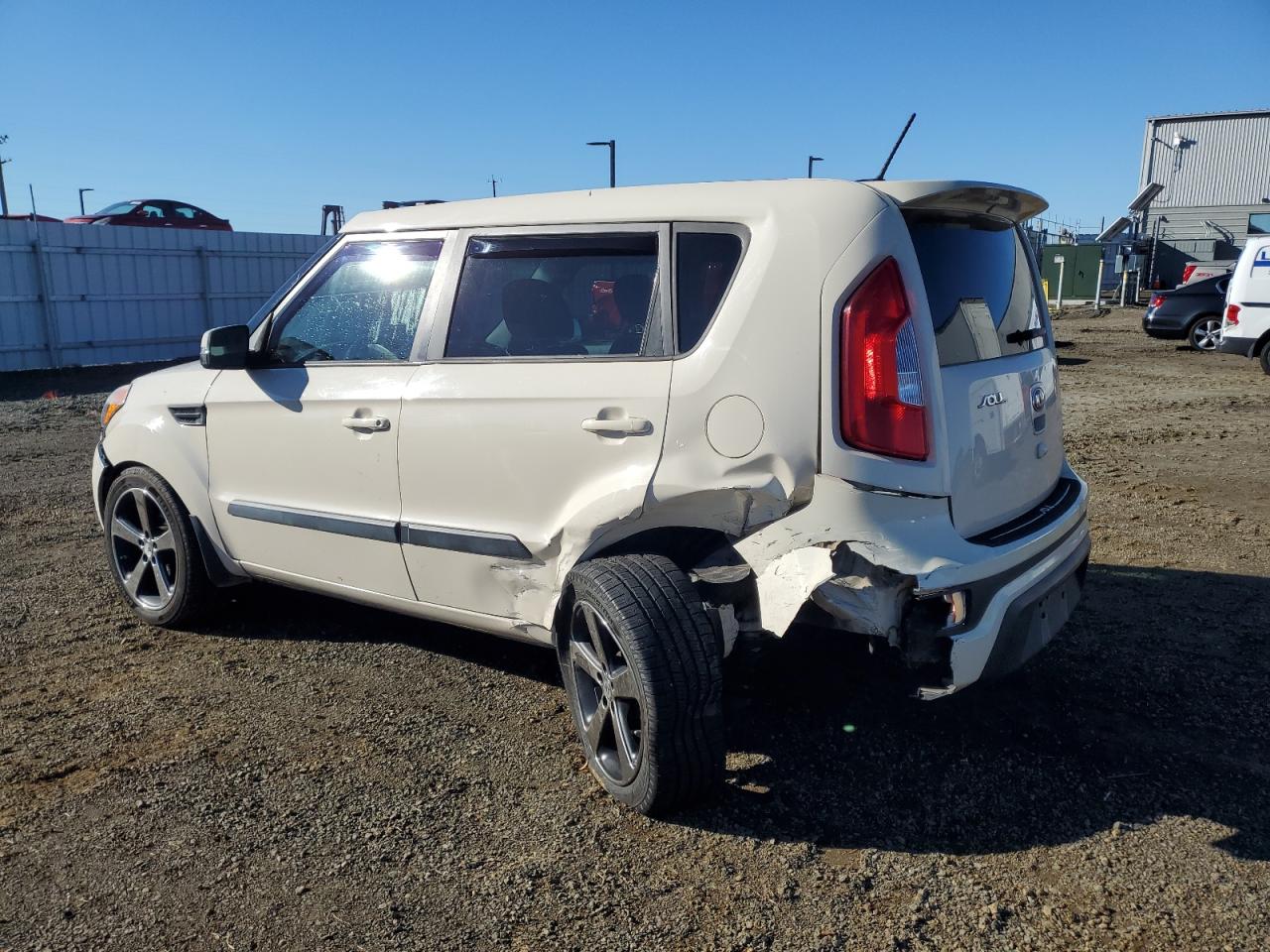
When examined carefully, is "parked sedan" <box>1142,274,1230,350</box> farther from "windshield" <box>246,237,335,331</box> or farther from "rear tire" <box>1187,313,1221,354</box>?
"windshield" <box>246,237,335,331</box>

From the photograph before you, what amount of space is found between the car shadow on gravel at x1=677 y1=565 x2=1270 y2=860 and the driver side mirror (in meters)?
2.35

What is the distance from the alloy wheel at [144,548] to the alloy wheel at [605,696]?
223cm

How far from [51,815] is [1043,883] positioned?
2.82 metres

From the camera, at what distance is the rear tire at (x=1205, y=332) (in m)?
18.5

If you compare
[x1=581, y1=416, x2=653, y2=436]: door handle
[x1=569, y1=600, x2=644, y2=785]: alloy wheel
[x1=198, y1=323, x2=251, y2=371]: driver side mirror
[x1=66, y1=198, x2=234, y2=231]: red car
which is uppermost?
[x1=66, y1=198, x2=234, y2=231]: red car

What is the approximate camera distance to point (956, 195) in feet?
10.0

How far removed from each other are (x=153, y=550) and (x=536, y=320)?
2.31 m

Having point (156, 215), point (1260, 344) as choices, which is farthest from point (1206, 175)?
point (156, 215)

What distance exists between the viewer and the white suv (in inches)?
111

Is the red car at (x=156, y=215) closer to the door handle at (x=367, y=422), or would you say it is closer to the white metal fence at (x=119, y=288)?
the white metal fence at (x=119, y=288)

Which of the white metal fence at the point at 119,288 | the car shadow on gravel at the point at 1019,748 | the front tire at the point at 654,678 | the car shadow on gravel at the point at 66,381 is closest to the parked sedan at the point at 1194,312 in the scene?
the white metal fence at the point at 119,288

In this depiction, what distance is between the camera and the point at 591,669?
3.16 m

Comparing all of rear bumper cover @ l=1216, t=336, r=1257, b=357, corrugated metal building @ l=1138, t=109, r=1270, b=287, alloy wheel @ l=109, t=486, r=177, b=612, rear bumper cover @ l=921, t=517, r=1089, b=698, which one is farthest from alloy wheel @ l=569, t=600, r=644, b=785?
corrugated metal building @ l=1138, t=109, r=1270, b=287

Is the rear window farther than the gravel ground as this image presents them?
Yes
